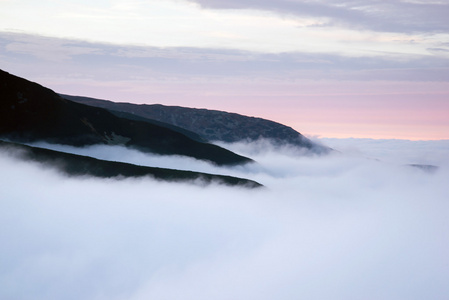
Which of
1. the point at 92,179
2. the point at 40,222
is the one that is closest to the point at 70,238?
the point at 40,222

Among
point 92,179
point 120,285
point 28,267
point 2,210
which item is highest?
point 92,179

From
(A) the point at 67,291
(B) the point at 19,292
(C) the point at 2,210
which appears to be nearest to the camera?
(B) the point at 19,292

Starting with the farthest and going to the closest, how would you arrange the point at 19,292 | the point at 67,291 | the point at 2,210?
1. the point at 2,210
2. the point at 67,291
3. the point at 19,292

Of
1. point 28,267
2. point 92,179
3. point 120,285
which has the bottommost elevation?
point 120,285

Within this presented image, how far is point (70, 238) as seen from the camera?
19538cm

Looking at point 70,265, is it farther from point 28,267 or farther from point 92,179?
point 92,179

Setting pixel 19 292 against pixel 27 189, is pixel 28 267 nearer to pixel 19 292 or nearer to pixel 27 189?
pixel 19 292

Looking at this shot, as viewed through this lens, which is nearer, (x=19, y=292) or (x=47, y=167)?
(x=19, y=292)

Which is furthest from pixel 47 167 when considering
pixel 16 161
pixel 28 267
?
pixel 28 267

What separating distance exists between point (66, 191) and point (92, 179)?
17.3m

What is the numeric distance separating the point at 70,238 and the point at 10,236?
24277 mm

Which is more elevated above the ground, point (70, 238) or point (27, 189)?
point (27, 189)

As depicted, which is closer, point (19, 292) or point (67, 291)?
point (19, 292)

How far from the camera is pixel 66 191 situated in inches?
7859
